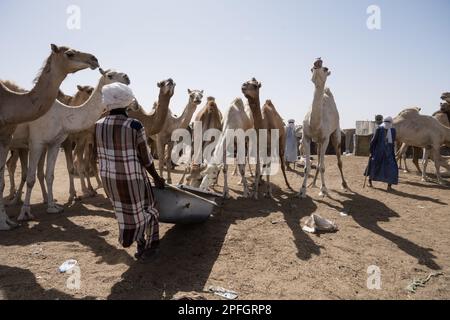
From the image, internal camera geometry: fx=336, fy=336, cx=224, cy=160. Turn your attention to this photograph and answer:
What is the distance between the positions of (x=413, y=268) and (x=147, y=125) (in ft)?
20.2

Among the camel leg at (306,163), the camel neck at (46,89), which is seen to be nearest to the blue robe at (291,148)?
the camel leg at (306,163)

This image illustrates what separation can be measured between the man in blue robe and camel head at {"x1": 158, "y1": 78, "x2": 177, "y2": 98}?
19.0ft

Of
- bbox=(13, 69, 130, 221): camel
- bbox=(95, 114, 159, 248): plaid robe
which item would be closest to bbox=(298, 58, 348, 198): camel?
bbox=(13, 69, 130, 221): camel

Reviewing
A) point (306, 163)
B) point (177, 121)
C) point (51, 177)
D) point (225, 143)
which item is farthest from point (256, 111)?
point (51, 177)

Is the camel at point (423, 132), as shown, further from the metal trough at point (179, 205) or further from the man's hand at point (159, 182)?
the man's hand at point (159, 182)

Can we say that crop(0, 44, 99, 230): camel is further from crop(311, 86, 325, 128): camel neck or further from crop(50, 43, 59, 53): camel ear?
crop(311, 86, 325, 128): camel neck

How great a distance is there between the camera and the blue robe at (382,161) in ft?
30.0

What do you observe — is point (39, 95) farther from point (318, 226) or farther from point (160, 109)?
point (318, 226)

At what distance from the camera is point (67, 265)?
13.2 ft

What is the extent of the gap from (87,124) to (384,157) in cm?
762

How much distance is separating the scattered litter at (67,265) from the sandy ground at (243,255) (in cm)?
7

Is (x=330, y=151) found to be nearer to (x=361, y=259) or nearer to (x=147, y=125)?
(x=147, y=125)
